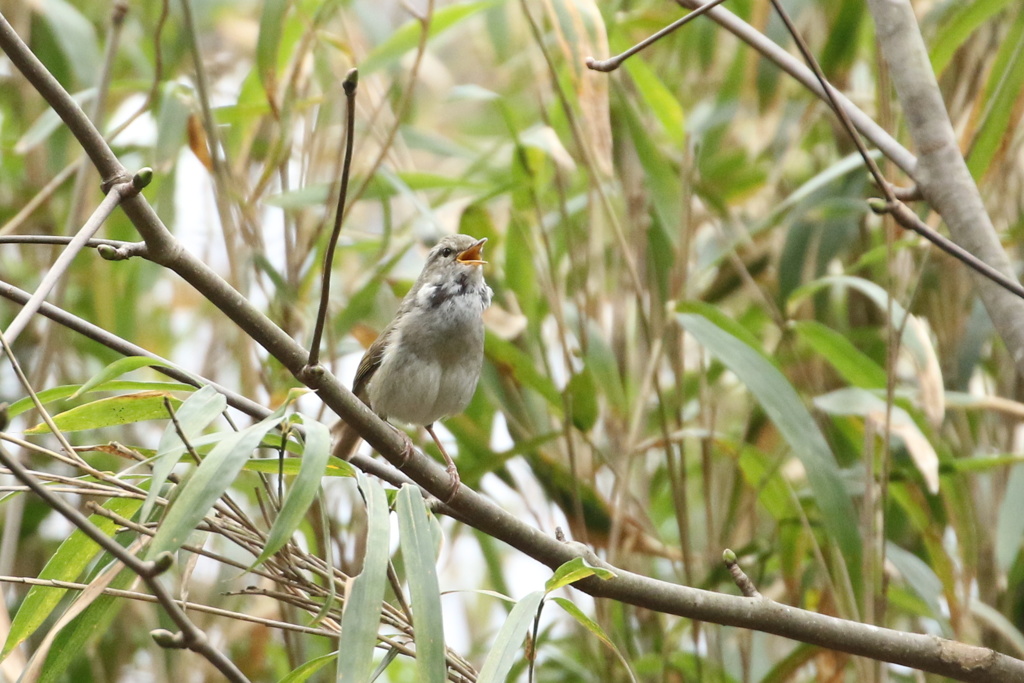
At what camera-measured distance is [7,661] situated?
199 centimetres

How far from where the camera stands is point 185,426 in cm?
167

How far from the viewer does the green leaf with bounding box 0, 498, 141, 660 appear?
1.91 meters

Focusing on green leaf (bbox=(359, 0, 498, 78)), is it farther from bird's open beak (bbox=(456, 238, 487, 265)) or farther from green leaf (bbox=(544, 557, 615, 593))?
green leaf (bbox=(544, 557, 615, 593))

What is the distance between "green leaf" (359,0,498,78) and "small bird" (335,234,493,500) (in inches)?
28.9

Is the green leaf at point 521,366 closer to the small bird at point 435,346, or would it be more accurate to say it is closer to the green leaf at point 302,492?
the small bird at point 435,346

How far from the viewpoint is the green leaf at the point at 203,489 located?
57.7 inches

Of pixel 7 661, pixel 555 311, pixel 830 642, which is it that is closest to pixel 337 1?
pixel 555 311

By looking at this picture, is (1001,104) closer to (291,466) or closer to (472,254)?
(472,254)

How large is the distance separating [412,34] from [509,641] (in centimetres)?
271

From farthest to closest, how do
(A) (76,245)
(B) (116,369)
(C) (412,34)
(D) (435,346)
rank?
(C) (412,34) < (D) (435,346) < (B) (116,369) < (A) (76,245)

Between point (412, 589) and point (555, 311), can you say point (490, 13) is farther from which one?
point (412, 589)

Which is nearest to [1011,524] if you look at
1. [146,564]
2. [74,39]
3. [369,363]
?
[369,363]

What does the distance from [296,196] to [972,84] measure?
7.68 ft

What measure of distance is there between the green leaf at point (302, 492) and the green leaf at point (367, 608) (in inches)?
5.1
